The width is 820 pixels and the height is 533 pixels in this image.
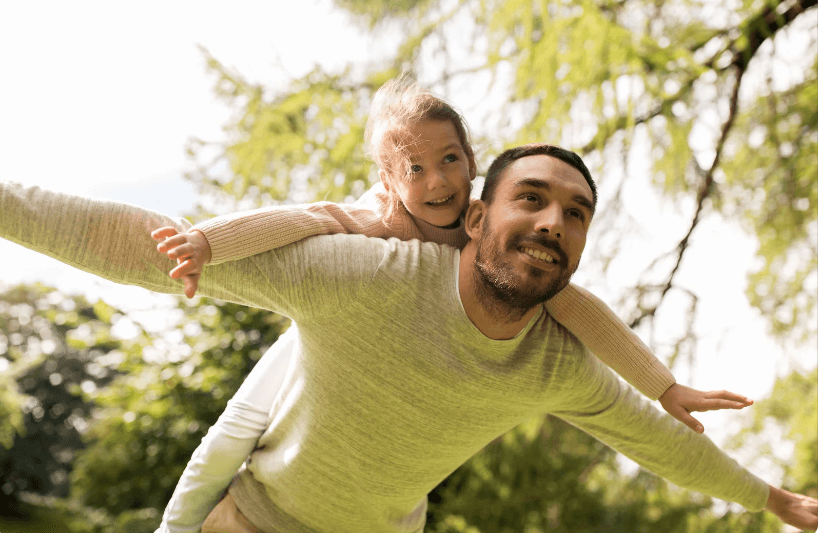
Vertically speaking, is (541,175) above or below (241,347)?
above

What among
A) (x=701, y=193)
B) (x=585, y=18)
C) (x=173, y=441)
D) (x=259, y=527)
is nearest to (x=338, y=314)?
(x=259, y=527)

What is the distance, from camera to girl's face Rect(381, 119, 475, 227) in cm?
108

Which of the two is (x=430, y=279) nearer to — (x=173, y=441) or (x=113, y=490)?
(x=173, y=441)

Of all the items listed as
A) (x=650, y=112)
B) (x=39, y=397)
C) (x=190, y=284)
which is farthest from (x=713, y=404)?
(x=39, y=397)

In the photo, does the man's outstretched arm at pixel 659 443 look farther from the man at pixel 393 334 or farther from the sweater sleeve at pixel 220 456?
the sweater sleeve at pixel 220 456

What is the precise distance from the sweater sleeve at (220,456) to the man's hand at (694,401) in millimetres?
644

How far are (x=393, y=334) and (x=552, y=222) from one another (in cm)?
29

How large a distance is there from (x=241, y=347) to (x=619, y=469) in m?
2.28

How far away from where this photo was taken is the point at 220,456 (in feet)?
3.90

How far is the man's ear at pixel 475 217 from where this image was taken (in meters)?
1.05

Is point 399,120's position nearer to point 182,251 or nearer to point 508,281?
point 508,281

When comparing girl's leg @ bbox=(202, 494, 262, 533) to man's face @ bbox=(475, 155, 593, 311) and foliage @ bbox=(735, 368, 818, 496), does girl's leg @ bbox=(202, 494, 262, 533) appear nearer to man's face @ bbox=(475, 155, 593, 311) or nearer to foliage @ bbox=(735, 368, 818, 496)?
man's face @ bbox=(475, 155, 593, 311)

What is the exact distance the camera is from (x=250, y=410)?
1.22m

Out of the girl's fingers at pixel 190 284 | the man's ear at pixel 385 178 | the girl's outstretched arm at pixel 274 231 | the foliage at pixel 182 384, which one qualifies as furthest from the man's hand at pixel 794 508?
the foliage at pixel 182 384
